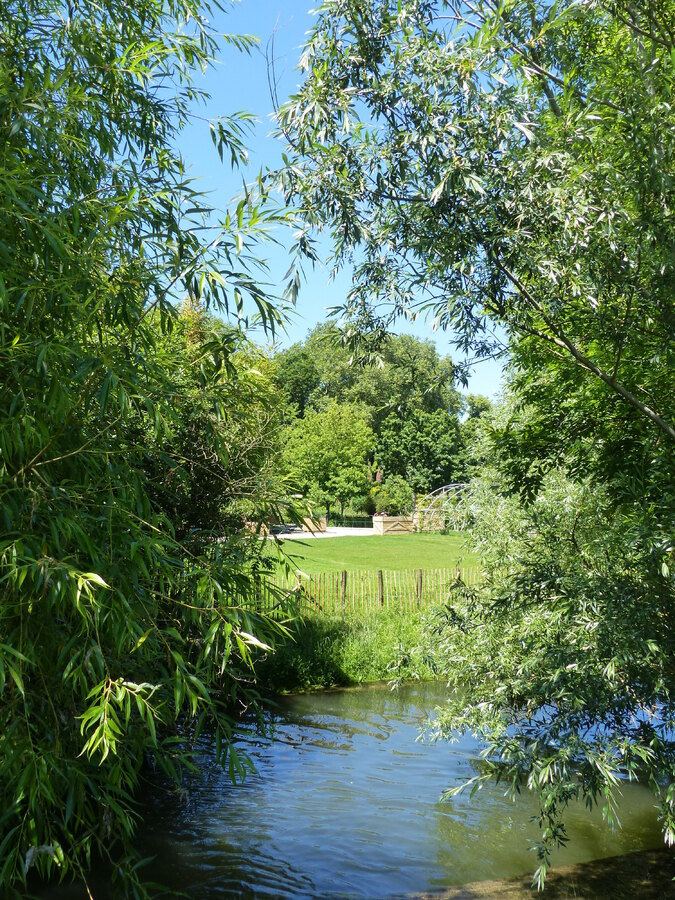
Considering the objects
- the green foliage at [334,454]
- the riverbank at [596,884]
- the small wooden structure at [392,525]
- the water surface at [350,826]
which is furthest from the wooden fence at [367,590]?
the small wooden structure at [392,525]

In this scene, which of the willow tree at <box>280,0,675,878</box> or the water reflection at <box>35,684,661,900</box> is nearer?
the willow tree at <box>280,0,675,878</box>

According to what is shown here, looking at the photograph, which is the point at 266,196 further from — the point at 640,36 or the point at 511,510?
the point at 511,510

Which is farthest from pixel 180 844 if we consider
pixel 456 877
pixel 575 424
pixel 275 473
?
pixel 575 424

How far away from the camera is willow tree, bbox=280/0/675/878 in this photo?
4512 millimetres

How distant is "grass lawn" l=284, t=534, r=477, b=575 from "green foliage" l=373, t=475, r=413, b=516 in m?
6.42

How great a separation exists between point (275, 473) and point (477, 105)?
17.6ft

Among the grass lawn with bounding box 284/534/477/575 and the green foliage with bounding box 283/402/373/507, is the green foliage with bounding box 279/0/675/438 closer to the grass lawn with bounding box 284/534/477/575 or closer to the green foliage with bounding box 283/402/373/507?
the grass lawn with bounding box 284/534/477/575

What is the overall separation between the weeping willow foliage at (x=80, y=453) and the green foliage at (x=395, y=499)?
37.9 metres

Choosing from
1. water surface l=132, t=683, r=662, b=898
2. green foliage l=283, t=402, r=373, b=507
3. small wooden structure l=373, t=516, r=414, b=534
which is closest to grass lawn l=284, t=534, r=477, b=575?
small wooden structure l=373, t=516, r=414, b=534

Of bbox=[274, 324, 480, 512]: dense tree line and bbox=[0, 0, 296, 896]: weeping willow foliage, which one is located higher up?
bbox=[274, 324, 480, 512]: dense tree line

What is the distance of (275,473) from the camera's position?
360 inches

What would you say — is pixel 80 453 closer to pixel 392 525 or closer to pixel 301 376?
pixel 392 525

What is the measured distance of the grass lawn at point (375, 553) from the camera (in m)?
22.8

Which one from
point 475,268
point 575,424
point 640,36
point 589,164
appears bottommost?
point 575,424
